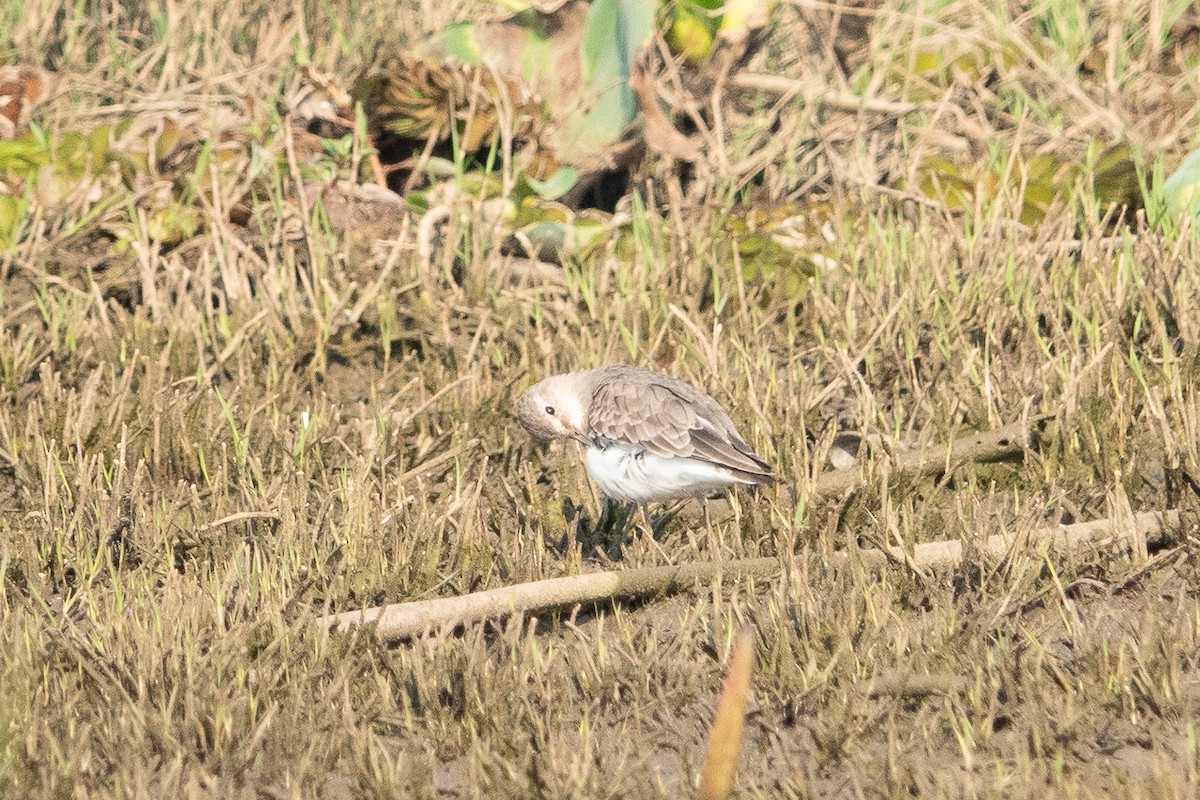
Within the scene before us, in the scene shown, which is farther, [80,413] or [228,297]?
[228,297]

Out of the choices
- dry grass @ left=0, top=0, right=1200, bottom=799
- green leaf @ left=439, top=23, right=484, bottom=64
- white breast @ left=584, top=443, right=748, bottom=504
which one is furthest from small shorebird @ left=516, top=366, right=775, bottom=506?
green leaf @ left=439, top=23, right=484, bottom=64

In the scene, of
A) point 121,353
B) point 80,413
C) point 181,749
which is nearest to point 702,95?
point 121,353

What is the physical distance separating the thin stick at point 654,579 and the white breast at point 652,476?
258mm

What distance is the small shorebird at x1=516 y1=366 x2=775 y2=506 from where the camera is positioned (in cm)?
426

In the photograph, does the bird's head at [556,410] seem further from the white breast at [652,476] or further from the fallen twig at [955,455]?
the fallen twig at [955,455]

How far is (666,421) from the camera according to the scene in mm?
4426

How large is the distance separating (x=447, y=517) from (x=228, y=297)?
2.24m

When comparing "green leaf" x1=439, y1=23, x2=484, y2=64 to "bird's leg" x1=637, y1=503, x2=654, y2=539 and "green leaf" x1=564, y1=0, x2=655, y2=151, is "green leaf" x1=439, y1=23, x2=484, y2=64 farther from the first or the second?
"bird's leg" x1=637, y1=503, x2=654, y2=539

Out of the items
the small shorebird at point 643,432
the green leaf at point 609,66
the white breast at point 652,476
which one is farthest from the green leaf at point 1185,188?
the white breast at point 652,476

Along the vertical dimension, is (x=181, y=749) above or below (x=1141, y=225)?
below

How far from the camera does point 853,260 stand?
5945 mm

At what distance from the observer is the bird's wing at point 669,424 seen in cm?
426

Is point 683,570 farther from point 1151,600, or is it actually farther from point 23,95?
point 23,95

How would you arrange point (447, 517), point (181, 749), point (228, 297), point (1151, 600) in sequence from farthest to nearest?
point (228, 297) → point (447, 517) → point (1151, 600) → point (181, 749)
